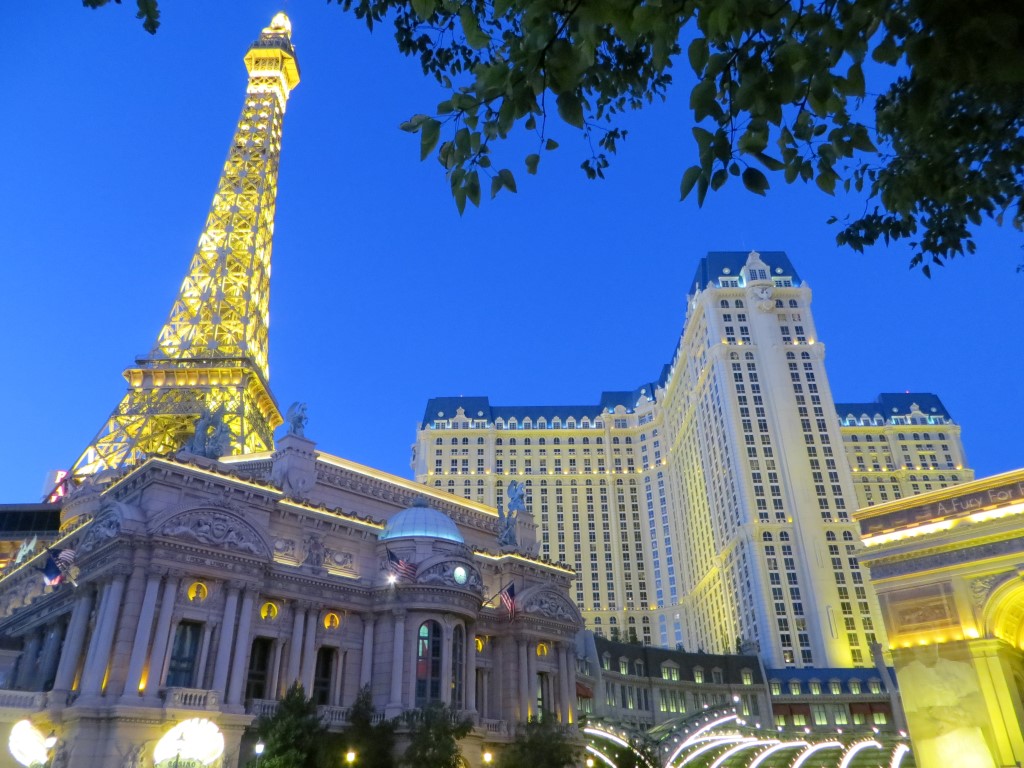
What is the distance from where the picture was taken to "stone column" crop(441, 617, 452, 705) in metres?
48.2

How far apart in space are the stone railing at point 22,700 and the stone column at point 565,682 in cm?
3362

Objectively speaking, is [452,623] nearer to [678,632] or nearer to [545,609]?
[545,609]

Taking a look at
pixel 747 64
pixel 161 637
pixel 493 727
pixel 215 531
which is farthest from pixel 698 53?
pixel 493 727

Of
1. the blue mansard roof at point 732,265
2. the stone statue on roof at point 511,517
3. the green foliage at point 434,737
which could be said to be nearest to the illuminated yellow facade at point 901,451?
the blue mansard roof at point 732,265

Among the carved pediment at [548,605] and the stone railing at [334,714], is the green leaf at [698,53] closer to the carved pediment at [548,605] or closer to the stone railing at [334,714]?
the stone railing at [334,714]

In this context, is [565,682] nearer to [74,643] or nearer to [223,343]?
[74,643]

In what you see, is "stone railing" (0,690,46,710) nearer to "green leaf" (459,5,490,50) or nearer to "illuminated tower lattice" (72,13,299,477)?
"illuminated tower lattice" (72,13,299,477)

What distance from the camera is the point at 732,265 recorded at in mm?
161125

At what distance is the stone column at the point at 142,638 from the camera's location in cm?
3800

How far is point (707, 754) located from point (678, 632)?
115 metres

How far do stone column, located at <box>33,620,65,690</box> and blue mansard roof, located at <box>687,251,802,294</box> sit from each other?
135388 mm

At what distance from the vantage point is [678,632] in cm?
16900

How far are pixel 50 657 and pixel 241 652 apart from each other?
13174mm

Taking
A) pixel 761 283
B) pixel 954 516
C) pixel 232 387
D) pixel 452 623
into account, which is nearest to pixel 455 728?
pixel 452 623
